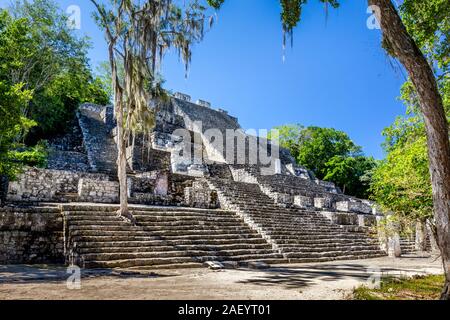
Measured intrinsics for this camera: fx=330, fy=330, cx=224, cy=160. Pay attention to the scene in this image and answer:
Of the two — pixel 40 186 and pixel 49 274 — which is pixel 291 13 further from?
pixel 40 186

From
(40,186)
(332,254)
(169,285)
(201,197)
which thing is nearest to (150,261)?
(169,285)

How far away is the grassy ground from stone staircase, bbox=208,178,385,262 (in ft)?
15.0

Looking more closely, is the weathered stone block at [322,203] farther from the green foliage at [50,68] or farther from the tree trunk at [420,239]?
the green foliage at [50,68]

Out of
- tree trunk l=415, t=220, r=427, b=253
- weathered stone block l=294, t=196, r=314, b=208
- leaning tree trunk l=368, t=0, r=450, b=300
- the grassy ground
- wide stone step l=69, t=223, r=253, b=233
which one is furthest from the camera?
tree trunk l=415, t=220, r=427, b=253

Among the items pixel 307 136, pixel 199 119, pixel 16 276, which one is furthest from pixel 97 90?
pixel 16 276

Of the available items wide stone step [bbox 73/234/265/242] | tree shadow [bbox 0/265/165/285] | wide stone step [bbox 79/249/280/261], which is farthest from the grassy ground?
wide stone step [bbox 73/234/265/242]

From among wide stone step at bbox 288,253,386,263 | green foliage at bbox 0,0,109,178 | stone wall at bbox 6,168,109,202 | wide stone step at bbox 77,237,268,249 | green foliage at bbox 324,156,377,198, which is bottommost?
wide stone step at bbox 288,253,386,263

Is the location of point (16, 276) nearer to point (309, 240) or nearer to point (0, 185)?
point (0, 185)

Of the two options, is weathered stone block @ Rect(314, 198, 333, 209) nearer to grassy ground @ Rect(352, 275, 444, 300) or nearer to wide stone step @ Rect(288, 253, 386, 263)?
wide stone step @ Rect(288, 253, 386, 263)

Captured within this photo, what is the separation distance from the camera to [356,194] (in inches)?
1242

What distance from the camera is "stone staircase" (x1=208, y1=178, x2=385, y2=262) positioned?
11023mm

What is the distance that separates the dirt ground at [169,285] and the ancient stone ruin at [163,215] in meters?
1.09

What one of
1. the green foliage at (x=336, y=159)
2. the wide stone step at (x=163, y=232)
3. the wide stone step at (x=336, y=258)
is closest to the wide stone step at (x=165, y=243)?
the wide stone step at (x=163, y=232)
